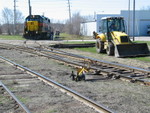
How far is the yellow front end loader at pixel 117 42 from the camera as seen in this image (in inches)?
785

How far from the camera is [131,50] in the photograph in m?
20.3

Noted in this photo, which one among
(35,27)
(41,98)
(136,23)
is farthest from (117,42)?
(136,23)

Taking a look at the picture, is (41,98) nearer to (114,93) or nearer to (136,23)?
(114,93)

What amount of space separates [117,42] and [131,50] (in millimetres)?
1181

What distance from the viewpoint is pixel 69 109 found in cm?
707

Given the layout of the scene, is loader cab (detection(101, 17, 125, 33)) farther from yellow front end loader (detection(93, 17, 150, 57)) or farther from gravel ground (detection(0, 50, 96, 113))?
gravel ground (detection(0, 50, 96, 113))

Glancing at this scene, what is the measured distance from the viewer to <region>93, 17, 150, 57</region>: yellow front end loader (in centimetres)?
1994

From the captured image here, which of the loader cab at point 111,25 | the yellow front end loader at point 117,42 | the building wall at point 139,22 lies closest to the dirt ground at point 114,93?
the yellow front end loader at point 117,42

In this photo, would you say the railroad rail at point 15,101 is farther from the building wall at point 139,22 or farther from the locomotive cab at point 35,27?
the building wall at point 139,22

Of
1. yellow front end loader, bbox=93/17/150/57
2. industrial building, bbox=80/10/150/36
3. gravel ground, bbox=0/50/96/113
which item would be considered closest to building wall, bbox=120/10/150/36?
industrial building, bbox=80/10/150/36

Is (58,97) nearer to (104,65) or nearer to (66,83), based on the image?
(66,83)

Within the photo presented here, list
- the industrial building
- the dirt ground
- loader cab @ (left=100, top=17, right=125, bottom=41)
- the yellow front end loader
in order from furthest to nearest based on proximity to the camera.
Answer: the industrial building, loader cab @ (left=100, top=17, right=125, bottom=41), the yellow front end loader, the dirt ground

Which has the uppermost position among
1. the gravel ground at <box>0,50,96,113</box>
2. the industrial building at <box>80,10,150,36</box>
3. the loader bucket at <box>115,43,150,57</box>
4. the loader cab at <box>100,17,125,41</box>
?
the industrial building at <box>80,10,150,36</box>

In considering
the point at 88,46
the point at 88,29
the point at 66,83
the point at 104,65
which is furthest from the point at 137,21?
the point at 66,83
